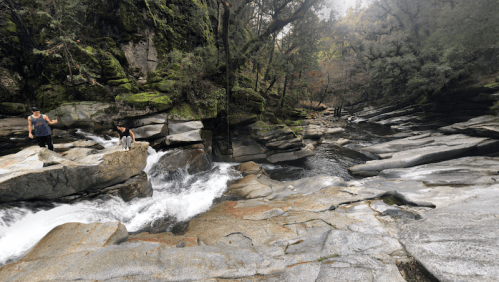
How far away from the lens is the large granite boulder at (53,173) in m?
4.64

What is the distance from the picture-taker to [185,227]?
6.14m

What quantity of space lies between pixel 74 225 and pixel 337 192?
27.7 feet

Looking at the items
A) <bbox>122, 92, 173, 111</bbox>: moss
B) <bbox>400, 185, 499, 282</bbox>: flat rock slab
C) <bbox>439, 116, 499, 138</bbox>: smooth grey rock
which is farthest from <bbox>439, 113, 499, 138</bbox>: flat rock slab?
<bbox>122, 92, 173, 111</bbox>: moss

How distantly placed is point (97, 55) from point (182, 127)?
6852 millimetres

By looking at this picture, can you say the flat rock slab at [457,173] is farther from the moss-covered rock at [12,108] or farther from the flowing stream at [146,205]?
the moss-covered rock at [12,108]

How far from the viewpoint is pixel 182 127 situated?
11273mm

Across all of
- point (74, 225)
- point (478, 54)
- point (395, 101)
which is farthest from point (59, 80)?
point (395, 101)

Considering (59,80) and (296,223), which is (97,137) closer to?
(59,80)

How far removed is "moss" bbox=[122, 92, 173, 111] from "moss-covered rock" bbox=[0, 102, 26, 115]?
531cm

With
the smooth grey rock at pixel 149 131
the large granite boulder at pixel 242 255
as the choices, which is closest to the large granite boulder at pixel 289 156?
the smooth grey rock at pixel 149 131

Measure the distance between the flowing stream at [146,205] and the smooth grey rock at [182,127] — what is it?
1711 mm

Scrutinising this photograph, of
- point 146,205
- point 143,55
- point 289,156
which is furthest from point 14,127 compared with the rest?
point 289,156

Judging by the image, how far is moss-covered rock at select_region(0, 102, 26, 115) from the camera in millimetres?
9594

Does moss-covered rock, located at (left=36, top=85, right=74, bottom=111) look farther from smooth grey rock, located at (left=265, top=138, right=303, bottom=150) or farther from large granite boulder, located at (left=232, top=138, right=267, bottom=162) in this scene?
smooth grey rock, located at (left=265, top=138, right=303, bottom=150)
